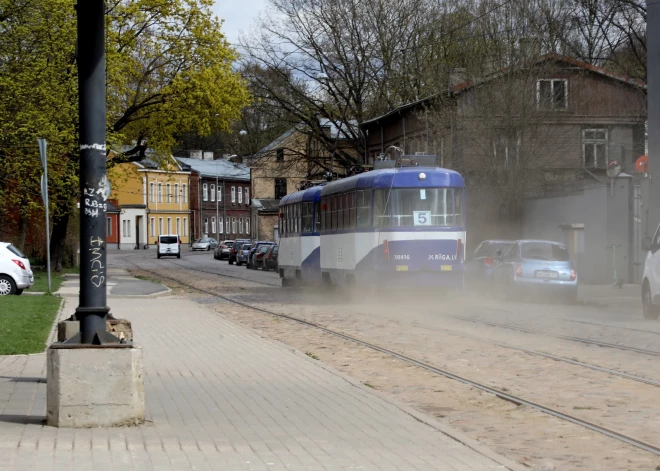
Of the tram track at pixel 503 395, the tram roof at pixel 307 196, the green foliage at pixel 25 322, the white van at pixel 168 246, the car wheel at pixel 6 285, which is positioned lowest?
the tram track at pixel 503 395

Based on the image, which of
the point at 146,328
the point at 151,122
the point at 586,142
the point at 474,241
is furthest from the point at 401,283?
the point at 586,142

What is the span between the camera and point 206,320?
22.3 meters

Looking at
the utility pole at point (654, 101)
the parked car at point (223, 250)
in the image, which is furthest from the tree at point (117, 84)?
the parked car at point (223, 250)

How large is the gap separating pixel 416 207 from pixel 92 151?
59.3 ft

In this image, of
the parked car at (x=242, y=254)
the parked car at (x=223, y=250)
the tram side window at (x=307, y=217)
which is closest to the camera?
the tram side window at (x=307, y=217)

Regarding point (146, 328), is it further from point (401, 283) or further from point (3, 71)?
point (3, 71)

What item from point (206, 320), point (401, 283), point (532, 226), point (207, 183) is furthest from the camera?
point (207, 183)

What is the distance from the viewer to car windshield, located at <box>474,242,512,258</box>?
32656 millimetres

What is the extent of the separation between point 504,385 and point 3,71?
28355 mm

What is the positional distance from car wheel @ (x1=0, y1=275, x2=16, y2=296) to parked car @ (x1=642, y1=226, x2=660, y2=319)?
17.4m

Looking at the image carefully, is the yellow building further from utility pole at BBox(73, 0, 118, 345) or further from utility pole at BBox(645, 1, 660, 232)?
utility pole at BBox(73, 0, 118, 345)

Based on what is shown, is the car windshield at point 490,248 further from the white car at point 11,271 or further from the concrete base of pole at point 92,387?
the concrete base of pole at point 92,387

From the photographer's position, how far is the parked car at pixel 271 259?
60.1 meters

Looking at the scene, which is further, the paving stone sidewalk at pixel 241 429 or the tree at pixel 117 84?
the tree at pixel 117 84
